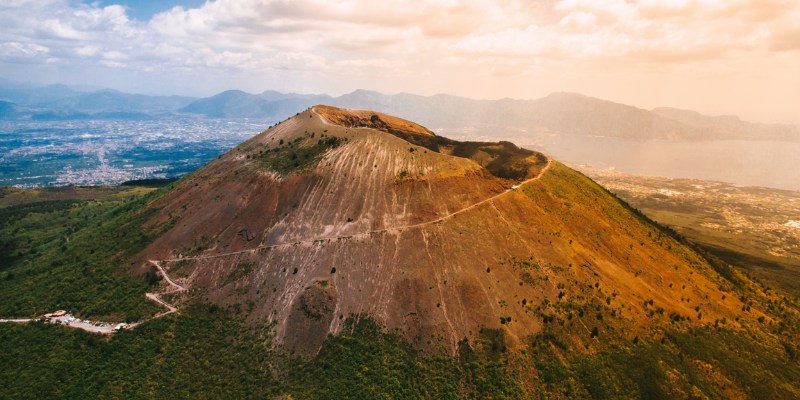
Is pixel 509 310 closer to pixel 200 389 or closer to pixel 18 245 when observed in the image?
pixel 200 389

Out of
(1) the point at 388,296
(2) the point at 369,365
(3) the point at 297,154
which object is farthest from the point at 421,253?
(3) the point at 297,154

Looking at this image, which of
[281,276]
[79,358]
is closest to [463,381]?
[281,276]

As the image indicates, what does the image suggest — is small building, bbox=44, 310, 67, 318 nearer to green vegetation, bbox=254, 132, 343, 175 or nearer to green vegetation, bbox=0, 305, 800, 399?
green vegetation, bbox=0, 305, 800, 399

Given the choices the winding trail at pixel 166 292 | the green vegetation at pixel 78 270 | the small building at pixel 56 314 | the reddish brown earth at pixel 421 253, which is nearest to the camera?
the reddish brown earth at pixel 421 253

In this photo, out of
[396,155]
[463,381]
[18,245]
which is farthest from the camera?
[18,245]

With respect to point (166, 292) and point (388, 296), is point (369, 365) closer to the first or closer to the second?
point (388, 296)

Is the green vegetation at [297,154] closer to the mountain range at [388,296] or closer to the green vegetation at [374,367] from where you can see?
the mountain range at [388,296]

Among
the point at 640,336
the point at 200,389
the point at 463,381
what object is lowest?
the point at 200,389

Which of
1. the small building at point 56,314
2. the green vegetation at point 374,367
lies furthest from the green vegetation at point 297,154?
the small building at point 56,314

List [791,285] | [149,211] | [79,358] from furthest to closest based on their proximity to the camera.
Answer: [791,285] < [149,211] < [79,358]
